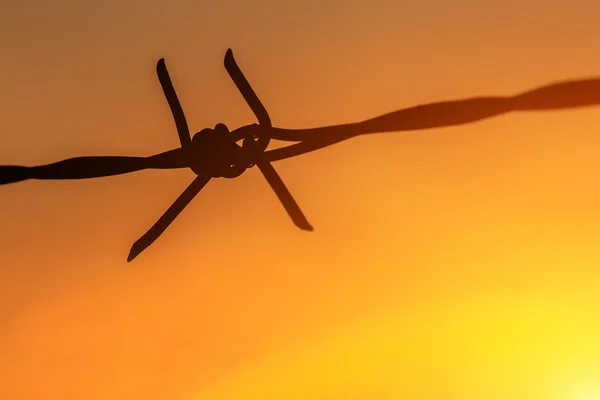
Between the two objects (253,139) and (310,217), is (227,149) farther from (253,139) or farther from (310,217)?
(310,217)

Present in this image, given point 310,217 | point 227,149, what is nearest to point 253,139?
point 227,149

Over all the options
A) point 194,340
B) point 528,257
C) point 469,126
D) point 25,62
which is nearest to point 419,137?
point 469,126

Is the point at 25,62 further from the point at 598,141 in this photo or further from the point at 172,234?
the point at 598,141
